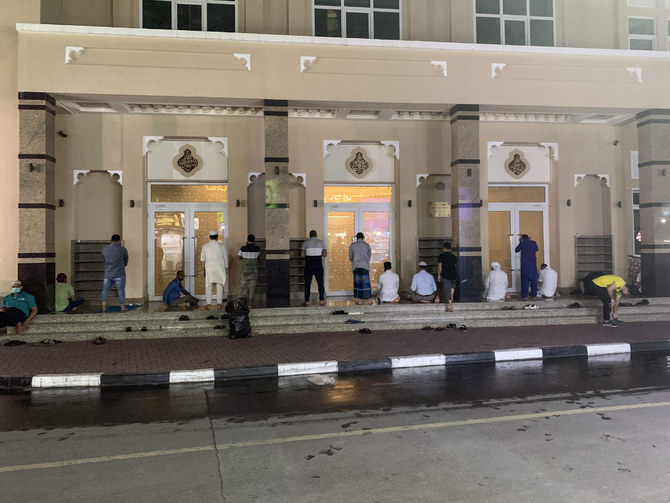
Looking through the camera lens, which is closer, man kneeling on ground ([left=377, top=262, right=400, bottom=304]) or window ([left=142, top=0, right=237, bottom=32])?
man kneeling on ground ([left=377, top=262, right=400, bottom=304])

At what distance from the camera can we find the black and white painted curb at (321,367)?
7004 millimetres

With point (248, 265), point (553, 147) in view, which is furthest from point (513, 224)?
point (248, 265)

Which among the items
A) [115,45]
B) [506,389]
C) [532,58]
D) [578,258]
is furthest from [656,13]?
[115,45]

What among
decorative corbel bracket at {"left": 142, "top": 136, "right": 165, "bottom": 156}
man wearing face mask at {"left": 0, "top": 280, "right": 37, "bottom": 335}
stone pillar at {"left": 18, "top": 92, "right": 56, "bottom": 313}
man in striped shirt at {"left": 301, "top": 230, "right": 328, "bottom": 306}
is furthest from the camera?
decorative corbel bracket at {"left": 142, "top": 136, "right": 165, "bottom": 156}

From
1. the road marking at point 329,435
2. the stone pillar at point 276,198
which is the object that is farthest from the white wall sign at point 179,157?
the road marking at point 329,435

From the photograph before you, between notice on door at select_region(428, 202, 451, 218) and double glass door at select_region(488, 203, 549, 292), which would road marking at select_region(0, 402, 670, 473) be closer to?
notice on door at select_region(428, 202, 451, 218)

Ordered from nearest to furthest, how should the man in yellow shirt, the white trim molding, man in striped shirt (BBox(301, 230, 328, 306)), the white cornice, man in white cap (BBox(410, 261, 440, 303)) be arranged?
the man in yellow shirt
the white cornice
man in striped shirt (BBox(301, 230, 328, 306))
man in white cap (BBox(410, 261, 440, 303))
the white trim molding

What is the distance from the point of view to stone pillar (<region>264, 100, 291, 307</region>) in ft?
37.4

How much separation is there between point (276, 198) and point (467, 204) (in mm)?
4535

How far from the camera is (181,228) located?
13.4 metres

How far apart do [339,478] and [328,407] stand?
1976 mm

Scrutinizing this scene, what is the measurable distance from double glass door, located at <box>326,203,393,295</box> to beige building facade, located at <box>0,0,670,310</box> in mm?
57

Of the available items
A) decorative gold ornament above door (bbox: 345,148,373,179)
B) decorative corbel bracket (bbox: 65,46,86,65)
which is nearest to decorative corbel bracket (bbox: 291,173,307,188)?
decorative gold ornament above door (bbox: 345,148,373,179)

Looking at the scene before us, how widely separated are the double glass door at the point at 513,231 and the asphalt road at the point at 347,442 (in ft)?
25.7
